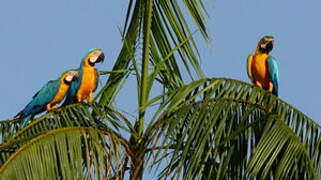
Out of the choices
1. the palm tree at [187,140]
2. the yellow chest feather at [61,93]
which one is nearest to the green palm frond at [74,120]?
the palm tree at [187,140]

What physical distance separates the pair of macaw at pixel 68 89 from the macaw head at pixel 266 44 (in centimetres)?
134

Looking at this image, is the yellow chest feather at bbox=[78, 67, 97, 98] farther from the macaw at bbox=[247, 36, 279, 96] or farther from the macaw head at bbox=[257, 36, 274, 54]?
the macaw head at bbox=[257, 36, 274, 54]

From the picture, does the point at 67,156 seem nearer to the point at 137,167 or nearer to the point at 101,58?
the point at 137,167

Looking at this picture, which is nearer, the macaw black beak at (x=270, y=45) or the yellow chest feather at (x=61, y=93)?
the macaw black beak at (x=270, y=45)

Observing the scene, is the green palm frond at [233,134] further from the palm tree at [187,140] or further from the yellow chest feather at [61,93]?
the yellow chest feather at [61,93]

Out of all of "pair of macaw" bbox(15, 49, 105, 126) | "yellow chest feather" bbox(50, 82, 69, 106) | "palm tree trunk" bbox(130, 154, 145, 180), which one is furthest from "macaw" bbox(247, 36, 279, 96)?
"palm tree trunk" bbox(130, 154, 145, 180)

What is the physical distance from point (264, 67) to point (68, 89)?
1.61 metres

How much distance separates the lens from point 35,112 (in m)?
6.91

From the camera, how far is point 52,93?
7031 mm

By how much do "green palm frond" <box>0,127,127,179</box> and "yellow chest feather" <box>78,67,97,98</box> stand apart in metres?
1.96

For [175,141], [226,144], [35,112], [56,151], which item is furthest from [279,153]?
[35,112]

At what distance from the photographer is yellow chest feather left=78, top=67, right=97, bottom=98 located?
6934 mm

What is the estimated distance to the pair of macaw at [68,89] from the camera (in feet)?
22.8

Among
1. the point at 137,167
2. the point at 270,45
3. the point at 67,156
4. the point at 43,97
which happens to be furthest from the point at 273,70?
the point at 67,156
